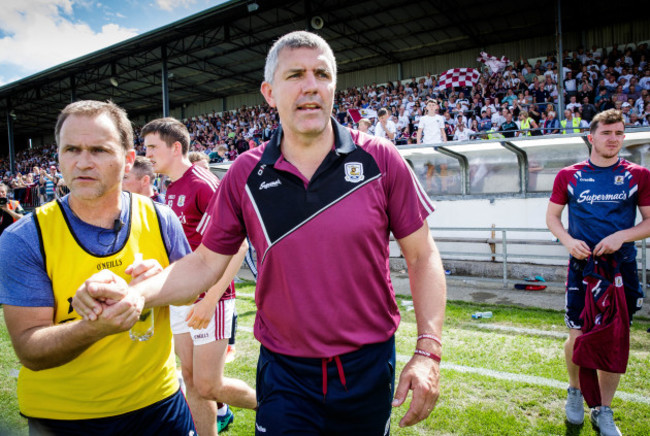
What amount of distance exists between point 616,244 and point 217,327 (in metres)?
3.14

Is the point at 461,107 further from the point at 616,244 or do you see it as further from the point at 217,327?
the point at 217,327

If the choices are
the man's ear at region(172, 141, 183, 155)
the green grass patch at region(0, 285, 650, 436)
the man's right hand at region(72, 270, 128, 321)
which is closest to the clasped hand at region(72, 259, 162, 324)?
the man's right hand at region(72, 270, 128, 321)

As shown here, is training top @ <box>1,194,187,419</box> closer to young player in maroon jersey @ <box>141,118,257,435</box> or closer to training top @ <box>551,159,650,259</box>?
young player in maroon jersey @ <box>141,118,257,435</box>

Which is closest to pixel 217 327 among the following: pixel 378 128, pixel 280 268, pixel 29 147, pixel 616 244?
pixel 280 268

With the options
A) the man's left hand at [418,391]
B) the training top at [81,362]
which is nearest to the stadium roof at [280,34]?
the training top at [81,362]

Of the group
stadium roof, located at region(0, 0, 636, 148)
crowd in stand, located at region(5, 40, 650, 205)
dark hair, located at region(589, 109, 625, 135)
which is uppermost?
stadium roof, located at region(0, 0, 636, 148)

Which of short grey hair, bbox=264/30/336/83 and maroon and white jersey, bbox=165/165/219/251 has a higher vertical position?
short grey hair, bbox=264/30/336/83

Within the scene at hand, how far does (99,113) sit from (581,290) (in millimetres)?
3693

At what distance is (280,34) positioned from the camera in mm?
21344

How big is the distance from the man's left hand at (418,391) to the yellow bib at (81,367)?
3.83ft

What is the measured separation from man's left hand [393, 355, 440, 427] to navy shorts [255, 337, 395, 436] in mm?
208

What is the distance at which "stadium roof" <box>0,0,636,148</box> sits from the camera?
18.7 m

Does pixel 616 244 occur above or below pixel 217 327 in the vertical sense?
above

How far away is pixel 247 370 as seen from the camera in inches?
192
